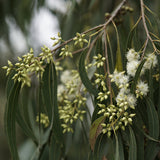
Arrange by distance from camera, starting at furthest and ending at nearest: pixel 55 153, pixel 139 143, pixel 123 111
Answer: pixel 55 153, pixel 139 143, pixel 123 111

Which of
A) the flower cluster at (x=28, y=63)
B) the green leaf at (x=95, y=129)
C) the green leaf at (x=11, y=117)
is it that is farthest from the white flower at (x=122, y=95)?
the green leaf at (x=11, y=117)

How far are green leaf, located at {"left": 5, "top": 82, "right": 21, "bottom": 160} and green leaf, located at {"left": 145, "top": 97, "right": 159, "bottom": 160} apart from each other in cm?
63

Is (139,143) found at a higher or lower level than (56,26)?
lower

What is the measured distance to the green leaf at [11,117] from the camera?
4.32 ft

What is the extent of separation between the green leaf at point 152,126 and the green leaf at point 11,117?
2.08 ft

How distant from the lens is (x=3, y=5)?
11.0ft

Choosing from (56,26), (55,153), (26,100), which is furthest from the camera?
(56,26)

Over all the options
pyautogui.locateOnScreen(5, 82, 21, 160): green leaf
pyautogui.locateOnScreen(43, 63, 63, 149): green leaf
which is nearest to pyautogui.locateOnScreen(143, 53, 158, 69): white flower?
pyautogui.locateOnScreen(43, 63, 63, 149): green leaf

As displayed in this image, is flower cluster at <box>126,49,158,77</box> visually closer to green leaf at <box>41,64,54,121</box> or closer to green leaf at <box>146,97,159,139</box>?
green leaf at <box>146,97,159,139</box>

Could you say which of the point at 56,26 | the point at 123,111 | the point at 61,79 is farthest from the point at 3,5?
the point at 123,111

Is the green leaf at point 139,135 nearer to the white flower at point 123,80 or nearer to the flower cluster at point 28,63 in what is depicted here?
the white flower at point 123,80

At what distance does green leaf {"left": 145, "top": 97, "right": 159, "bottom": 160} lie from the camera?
123 centimetres

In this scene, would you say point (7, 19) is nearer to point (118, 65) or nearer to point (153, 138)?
point (118, 65)

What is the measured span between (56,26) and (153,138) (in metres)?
2.18
